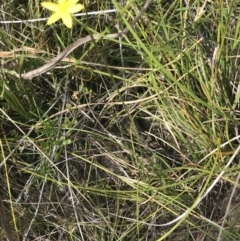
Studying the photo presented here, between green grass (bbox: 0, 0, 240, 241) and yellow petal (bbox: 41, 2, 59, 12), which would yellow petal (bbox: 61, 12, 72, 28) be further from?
green grass (bbox: 0, 0, 240, 241)

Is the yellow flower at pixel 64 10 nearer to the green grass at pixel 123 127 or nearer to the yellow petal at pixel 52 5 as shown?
the yellow petal at pixel 52 5

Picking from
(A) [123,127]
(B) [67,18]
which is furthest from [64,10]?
(A) [123,127]

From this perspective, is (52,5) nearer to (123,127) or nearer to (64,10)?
(64,10)

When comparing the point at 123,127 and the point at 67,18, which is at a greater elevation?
the point at 67,18

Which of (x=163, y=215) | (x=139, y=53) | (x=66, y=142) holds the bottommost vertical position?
(x=163, y=215)

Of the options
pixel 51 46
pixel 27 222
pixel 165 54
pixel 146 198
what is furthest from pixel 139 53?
pixel 27 222

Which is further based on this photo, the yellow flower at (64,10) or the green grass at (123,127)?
the green grass at (123,127)

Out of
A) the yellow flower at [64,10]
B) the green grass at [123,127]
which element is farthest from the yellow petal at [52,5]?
the green grass at [123,127]

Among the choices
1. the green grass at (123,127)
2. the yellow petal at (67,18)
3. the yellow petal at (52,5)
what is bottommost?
the green grass at (123,127)

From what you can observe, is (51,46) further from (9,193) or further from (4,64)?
(9,193)
